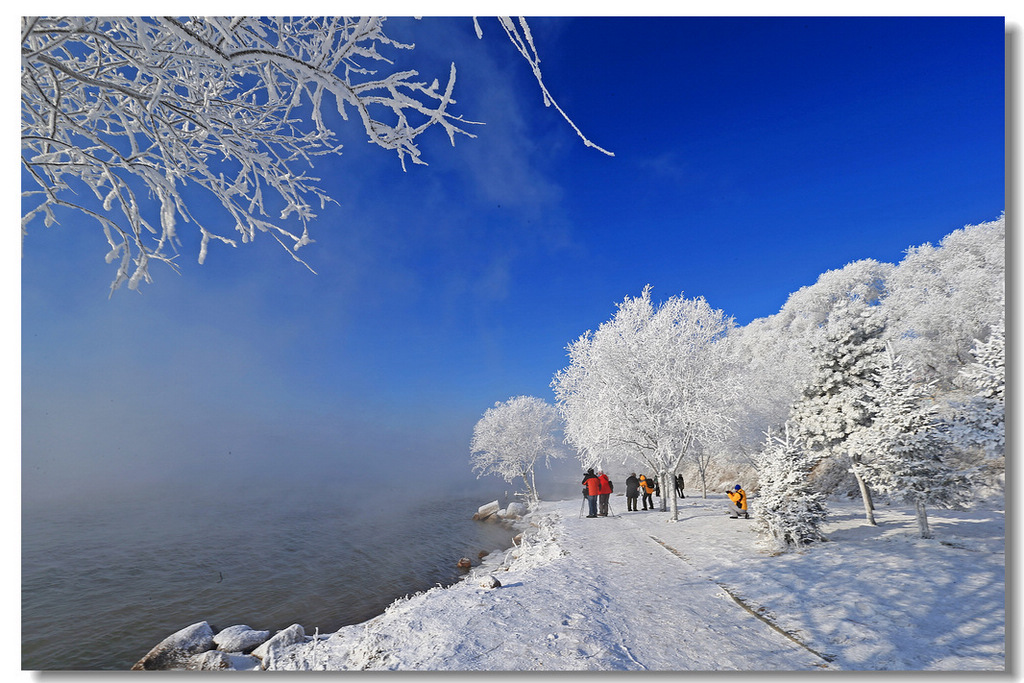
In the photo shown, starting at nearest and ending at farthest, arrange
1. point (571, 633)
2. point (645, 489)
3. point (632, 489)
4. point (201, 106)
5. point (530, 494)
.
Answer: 1. point (201, 106)
2. point (571, 633)
3. point (632, 489)
4. point (645, 489)
5. point (530, 494)

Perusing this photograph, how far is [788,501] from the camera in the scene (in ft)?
22.9

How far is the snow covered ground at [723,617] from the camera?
12.1 feet

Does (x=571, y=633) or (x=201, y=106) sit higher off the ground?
(x=201, y=106)

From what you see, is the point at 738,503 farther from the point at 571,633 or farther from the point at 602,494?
the point at 571,633

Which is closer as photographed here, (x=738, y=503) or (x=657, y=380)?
(x=738, y=503)

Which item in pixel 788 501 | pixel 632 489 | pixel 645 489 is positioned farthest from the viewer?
pixel 645 489

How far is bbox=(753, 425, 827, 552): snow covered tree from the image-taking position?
268 inches

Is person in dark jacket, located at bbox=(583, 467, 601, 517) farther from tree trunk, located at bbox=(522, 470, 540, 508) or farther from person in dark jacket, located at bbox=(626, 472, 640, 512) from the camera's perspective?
tree trunk, located at bbox=(522, 470, 540, 508)

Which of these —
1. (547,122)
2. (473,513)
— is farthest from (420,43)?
(473,513)

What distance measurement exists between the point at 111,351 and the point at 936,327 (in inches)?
925

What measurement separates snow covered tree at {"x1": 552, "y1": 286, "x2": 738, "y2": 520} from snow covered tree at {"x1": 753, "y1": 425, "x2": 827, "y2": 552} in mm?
2935

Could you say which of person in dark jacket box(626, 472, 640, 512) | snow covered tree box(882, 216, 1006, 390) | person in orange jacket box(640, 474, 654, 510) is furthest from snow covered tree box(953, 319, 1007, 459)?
person in orange jacket box(640, 474, 654, 510)

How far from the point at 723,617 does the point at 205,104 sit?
643cm

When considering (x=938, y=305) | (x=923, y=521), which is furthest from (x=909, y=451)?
(x=938, y=305)
